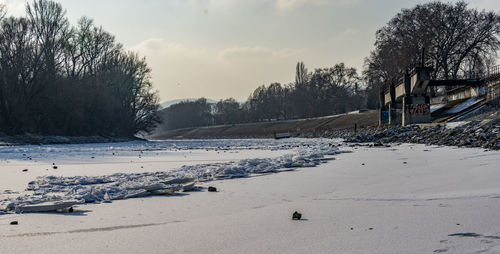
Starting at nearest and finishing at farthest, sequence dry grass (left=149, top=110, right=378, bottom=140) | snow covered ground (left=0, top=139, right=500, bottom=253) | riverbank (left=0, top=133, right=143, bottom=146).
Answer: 1. snow covered ground (left=0, top=139, right=500, bottom=253)
2. riverbank (left=0, top=133, right=143, bottom=146)
3. dry grass (left=149, top=110, right=378, bottom=140)

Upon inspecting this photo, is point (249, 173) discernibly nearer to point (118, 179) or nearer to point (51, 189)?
point (118, 179)

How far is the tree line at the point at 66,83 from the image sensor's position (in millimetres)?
41188

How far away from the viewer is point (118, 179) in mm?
7438

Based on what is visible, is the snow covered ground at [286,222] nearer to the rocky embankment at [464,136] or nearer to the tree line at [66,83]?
the rocky embankment at [464,136]

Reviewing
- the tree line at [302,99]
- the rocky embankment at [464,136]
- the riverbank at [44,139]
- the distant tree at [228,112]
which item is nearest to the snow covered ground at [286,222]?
the rocky embankment at [464,136]

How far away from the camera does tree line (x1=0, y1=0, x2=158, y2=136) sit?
41188 millimetres

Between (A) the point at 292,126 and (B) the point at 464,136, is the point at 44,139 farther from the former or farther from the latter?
(A) the point at 292,126

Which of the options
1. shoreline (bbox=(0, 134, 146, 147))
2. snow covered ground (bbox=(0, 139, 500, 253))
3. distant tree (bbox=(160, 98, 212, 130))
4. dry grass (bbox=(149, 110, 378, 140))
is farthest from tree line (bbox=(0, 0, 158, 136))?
distant tree (bbox=(160, 98, 212, 130))

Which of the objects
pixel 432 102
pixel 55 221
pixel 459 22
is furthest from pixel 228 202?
pixel 459 22

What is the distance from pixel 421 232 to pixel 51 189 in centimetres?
508

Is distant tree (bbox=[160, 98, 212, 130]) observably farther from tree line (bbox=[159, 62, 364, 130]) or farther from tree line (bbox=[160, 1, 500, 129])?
tree line (bbox=[160, 1, 500, 129])

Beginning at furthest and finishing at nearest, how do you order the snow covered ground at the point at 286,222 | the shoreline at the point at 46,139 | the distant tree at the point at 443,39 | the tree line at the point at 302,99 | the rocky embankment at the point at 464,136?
1. the tree line at the point at 302,99
2. the distant tree at the point at 443,39
3. the shoreline at the point at 46,139
4. the rocky embankment at the point at 464,136
5. the snow covered ground at the point at 286,222

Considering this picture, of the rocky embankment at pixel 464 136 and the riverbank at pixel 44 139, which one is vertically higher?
the riverbank at pixel 44 139

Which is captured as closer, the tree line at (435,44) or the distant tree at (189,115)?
the tree line at (435,44)
